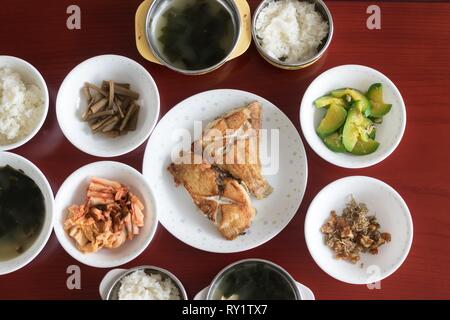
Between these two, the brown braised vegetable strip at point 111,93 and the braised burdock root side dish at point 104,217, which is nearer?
the braised burdock root side dish at point 104,217

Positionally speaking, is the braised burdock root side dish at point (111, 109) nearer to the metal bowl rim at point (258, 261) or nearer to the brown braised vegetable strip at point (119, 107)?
the brown braised vegetable strip at point (119, 107)

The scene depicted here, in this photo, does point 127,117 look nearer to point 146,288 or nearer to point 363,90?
point 146,288

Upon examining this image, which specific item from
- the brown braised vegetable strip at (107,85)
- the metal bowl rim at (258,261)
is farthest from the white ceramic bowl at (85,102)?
the metal bowl rim at (258,261)

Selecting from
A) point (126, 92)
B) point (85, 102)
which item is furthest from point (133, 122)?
point (85, 102)

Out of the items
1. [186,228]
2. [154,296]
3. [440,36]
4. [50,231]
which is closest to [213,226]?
[186,228]

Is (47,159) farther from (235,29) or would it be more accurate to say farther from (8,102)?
(235,29)
